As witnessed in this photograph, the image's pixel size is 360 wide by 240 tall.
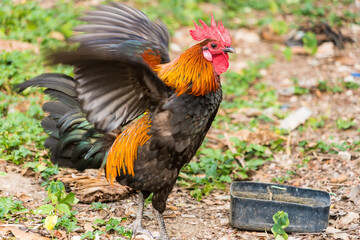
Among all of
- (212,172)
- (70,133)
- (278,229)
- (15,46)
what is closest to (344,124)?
(212,172)

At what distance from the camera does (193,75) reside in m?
4.25

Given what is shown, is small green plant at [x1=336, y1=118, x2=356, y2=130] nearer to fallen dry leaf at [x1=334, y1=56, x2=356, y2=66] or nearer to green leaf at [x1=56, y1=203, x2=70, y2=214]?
fallen dry leaf at [x1=334, y1=56, x2=356, y2=66]

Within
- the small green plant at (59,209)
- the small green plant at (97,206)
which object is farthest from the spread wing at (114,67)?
the small green plant at (97,206)

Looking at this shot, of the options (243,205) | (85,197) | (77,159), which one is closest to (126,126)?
(77,159)

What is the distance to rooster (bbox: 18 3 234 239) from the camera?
3.94m

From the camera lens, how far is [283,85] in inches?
337

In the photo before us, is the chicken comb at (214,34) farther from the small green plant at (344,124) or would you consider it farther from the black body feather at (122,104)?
the small green plant at (344,124)

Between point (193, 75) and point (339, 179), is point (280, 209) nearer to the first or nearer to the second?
point (339, 179)

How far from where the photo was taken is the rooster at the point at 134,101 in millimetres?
3939

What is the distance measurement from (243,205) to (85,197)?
A: 1.76 meters

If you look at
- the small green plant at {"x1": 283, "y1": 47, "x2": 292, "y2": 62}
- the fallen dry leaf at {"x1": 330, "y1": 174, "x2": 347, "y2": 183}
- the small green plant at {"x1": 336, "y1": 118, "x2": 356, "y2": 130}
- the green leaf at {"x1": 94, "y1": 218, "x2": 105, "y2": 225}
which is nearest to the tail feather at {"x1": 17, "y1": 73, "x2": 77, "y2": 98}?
the green leaf at {"x1": 94, "y1": 218, "x2": 105, "y2": 225}

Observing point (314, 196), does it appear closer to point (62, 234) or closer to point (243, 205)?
point (243, 205)

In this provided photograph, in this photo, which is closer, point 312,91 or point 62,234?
point 62,234

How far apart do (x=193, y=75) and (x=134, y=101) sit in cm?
60
